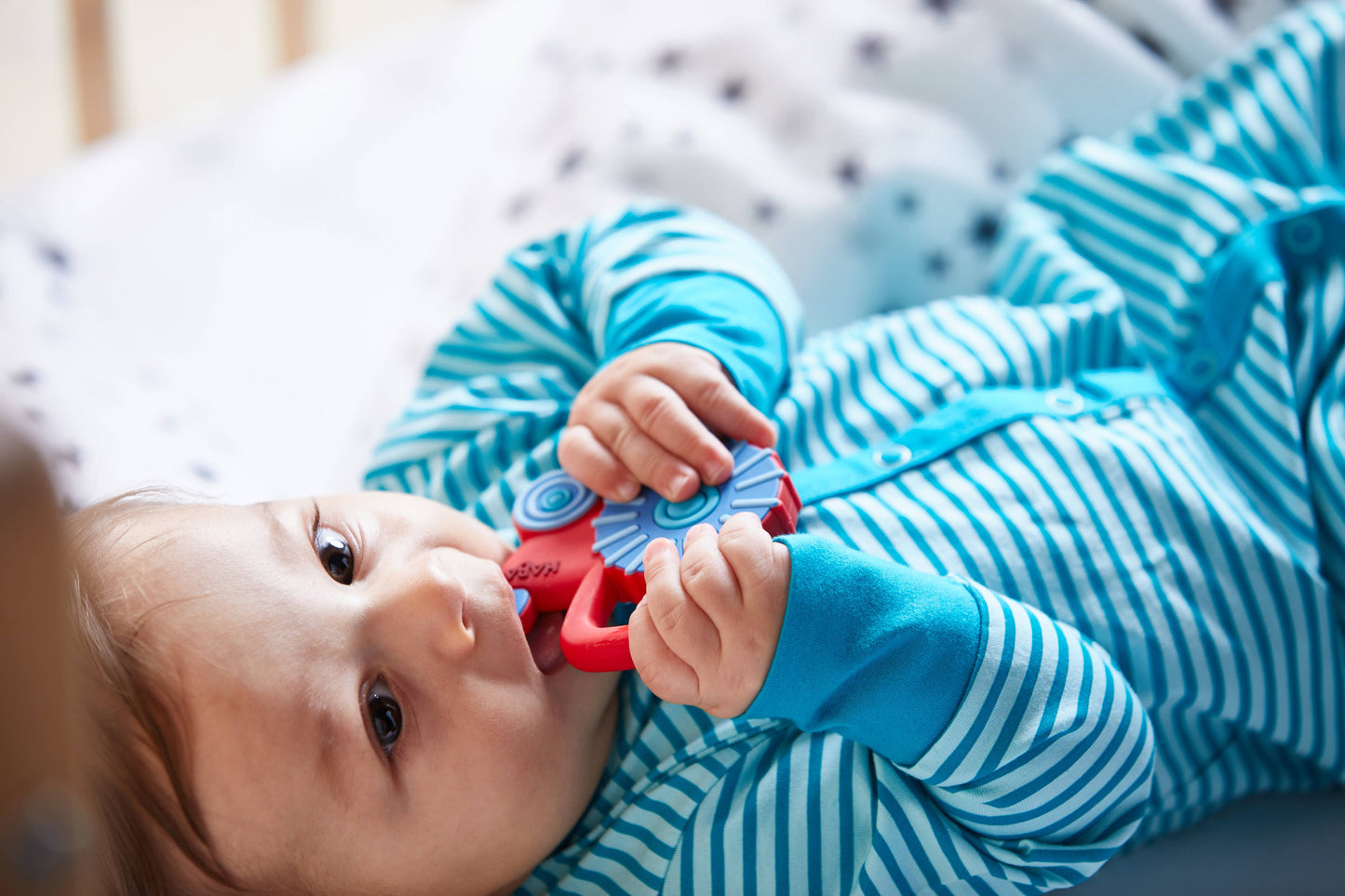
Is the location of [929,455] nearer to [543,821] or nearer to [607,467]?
[607,467]

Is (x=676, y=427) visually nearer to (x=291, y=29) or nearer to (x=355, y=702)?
(x=355, y=702)

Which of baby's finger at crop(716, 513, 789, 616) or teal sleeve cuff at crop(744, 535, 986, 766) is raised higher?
baby's finger at crop(716, 513, 789, 616)

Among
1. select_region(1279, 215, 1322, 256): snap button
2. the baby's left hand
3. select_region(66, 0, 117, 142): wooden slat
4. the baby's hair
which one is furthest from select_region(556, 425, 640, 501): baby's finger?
select_region(66, 0, 117, 142): wooden slat

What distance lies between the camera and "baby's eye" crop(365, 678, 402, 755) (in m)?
0.58

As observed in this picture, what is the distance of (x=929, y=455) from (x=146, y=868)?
54 centimetres

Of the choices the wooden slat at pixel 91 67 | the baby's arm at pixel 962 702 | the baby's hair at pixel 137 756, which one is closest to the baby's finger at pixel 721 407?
the baby's arm at pixel 962 702

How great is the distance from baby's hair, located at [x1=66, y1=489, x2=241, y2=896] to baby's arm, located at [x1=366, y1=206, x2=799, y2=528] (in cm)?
29

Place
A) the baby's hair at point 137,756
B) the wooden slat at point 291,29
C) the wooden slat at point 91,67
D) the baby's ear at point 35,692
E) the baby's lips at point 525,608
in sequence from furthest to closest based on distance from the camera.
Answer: the wooden slat at point 291,29 < the wooden slat at point 91,67 < the baby's lips at point 525,608 < the baby's hair at point 137,756 < the baby's ear at point 35,692

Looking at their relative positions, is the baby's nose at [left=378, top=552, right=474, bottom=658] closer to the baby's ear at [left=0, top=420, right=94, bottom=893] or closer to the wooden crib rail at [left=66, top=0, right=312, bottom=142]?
the baby's ear at [left=0, top=420, right=94, bottom=893]

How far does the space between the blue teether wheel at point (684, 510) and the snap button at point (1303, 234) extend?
1.68 ft

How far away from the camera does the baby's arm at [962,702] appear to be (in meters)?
0.56

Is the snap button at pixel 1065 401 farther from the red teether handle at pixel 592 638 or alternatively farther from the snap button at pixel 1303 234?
the red teether handle at pixel 592 638

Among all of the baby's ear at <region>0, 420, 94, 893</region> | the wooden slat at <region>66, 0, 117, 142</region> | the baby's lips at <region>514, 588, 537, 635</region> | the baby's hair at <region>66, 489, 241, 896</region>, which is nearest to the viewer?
the baby's ear at <region>0, 420, 94, 893</region>

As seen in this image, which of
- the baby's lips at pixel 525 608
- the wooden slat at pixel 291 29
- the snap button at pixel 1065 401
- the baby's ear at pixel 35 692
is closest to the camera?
the baby's ear at pixel 35 692
